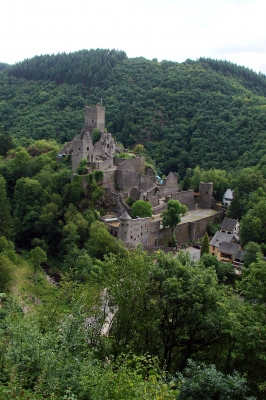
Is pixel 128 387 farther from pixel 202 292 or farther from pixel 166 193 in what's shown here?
pixel 166 193

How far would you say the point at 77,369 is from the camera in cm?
1211

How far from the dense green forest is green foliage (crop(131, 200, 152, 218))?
143 inches

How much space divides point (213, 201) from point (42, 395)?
49056 millimetres

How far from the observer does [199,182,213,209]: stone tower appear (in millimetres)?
56219

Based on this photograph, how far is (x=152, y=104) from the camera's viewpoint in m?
100

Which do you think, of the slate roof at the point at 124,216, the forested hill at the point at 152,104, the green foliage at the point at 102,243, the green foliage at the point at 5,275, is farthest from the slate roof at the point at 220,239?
the forested hill at the point at 152,104

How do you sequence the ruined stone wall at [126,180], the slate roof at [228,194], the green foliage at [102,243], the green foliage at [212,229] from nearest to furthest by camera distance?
the green foliage at [102,243]
the ruined stone wall at [126,180]
the green foliage at [212,229]
the slate roof at [228,194]

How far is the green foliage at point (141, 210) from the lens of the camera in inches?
1767

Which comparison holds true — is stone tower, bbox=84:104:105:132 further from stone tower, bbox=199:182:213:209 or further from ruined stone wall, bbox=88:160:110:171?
stone tower, bbox=199:182:213:209

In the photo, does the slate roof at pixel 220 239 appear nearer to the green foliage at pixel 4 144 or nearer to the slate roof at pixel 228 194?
the slate roof at pixel 228 194

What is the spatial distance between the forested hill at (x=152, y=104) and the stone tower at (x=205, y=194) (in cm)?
1641

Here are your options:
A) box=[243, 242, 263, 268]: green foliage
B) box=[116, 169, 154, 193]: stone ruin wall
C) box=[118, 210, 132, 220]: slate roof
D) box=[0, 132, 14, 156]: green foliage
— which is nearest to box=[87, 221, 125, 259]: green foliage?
box=[118, 210, 132, 220]: slate roof

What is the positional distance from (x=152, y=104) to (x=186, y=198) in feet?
168

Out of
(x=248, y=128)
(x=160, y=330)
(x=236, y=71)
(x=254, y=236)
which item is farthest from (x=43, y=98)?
(x=160, y=330)
